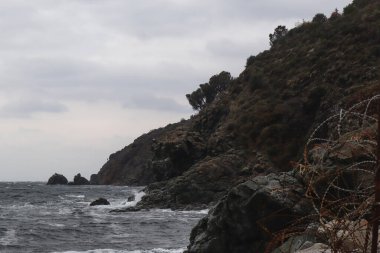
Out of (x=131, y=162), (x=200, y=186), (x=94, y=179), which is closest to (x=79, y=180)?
(x=94, y=179)

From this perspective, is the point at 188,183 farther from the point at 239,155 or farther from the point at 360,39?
the point at 360,39

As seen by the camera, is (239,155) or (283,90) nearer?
(239,155)

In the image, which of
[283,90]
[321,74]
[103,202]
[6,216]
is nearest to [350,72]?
[321,74]

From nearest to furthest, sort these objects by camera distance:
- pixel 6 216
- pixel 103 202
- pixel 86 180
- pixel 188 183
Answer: pixel 6 216 < pixel 188 183 < pixel 103 202 < pixel 86 180

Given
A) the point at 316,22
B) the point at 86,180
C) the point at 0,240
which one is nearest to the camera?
the point at 0,240

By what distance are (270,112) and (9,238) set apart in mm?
26927

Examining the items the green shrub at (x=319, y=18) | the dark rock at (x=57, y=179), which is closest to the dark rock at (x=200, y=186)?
the green shrub at (x=319, y=18)

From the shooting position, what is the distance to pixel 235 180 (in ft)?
132

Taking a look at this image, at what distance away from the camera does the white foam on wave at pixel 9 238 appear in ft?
79.7

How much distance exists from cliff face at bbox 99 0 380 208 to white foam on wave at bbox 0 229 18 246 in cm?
1408

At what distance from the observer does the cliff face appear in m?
41.2

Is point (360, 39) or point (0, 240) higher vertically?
point (360, 39)

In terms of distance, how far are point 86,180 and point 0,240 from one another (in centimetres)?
11402

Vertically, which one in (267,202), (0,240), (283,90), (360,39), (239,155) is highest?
(360,39)
